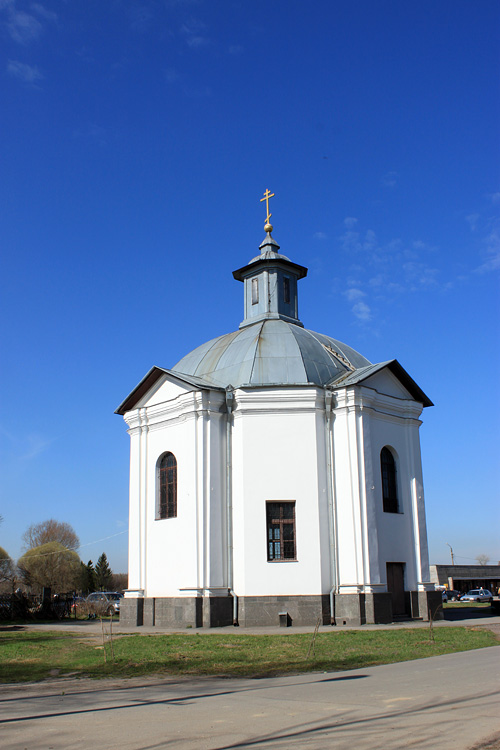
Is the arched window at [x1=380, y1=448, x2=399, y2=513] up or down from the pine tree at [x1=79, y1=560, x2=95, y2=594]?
up

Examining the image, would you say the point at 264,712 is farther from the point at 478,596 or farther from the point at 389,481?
the point at 478,596

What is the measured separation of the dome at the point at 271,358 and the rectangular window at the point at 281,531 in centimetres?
399

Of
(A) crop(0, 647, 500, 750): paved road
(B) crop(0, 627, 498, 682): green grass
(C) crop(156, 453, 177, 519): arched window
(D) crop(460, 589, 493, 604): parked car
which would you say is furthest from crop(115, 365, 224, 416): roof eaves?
(D) crop(460, 589, 493, 604): parked car

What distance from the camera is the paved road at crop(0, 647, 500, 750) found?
614 cm

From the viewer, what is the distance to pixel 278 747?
5.87 metres

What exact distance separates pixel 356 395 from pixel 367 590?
597 centimetres

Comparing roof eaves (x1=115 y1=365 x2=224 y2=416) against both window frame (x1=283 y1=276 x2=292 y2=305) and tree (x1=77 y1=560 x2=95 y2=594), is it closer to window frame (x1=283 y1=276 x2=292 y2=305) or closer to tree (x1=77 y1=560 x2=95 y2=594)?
window frame (x1=283 y1=276 x2=292 y2=305)

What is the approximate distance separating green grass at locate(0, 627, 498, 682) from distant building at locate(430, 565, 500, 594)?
5030 cm

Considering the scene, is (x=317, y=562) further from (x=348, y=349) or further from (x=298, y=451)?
(x=348, y=349)

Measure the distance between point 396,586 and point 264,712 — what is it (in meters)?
15.8

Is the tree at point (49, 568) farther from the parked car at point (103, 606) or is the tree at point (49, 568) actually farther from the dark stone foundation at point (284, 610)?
the dark stone foundation at point (284, 610)

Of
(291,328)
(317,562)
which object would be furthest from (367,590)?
(291,328)

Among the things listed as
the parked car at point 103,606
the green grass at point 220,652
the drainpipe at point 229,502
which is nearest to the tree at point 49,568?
the parked car at point 103,606

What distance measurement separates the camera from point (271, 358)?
896 inches
